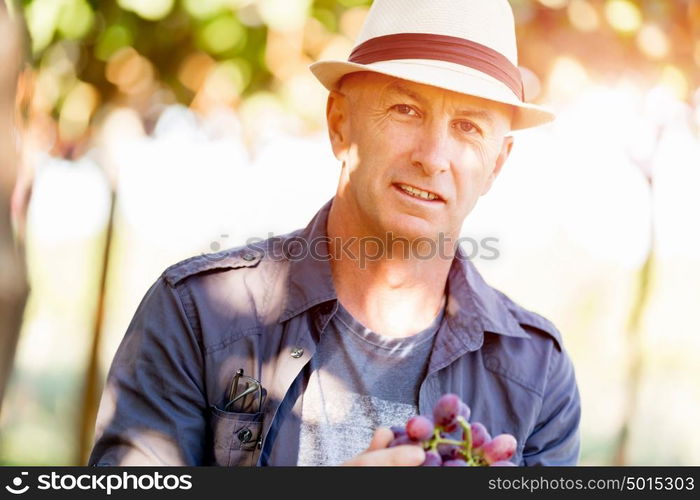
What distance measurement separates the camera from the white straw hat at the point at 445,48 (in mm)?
2492

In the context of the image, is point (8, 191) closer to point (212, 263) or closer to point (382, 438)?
point (212, 263)

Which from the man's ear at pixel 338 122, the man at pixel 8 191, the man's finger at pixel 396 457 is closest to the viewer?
the man's finger at pixel 396 457

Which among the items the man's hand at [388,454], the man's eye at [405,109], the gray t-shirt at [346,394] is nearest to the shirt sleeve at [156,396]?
the gray t-shirt at [346,394]

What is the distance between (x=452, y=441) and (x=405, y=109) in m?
1.03

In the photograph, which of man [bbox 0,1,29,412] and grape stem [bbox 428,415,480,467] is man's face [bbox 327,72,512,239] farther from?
man [bbox 0,1,29,412]

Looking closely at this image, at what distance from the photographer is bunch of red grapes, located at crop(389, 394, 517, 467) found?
1.95 metres

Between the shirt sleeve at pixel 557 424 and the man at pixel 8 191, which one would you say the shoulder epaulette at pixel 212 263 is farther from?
the shirt sleeve at pixel 557 424

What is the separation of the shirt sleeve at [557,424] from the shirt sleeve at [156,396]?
1.07 meters

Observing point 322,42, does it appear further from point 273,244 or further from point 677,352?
point 677,352

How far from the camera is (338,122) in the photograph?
2760 millimetres

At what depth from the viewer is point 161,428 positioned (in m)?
2.34
